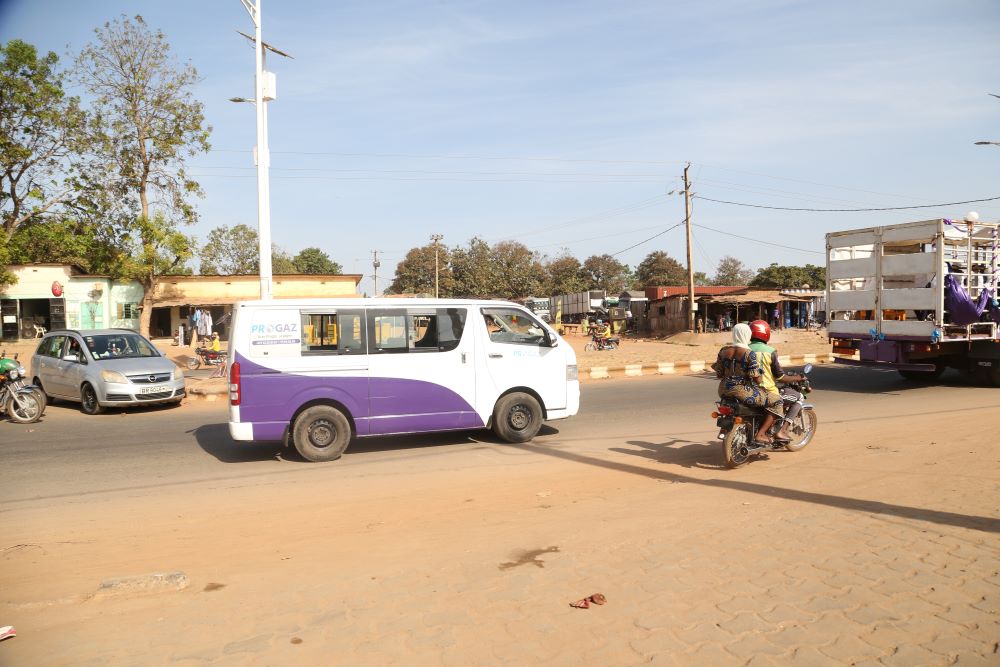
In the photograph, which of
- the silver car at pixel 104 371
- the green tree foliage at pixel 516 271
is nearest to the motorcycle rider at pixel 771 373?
the silver car at pixel 104 371

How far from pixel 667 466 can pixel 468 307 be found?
3340mm

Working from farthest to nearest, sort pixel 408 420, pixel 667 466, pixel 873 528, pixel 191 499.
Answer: pixel 408 420
pixel 667 466
pixel 191 499
pixel 873 528

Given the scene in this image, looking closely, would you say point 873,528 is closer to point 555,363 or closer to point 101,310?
point 555,363

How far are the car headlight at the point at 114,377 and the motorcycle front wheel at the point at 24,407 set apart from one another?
112 cm

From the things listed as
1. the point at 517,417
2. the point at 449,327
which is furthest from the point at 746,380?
the point at 449,327

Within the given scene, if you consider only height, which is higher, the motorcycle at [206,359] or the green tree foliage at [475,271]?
the green tree foliage at [475,271]

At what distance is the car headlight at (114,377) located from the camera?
1285cm

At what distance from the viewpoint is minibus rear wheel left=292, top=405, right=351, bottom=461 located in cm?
849

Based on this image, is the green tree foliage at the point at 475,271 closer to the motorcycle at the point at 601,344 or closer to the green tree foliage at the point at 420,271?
the green tree foliage at the point at 420,271

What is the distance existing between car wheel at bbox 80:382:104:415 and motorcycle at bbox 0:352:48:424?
89cm

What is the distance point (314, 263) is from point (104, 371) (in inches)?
2703

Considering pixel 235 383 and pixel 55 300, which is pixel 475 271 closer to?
pixel 55 300

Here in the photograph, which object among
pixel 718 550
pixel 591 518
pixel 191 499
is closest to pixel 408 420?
pixel 191 499

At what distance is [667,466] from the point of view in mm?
7965
